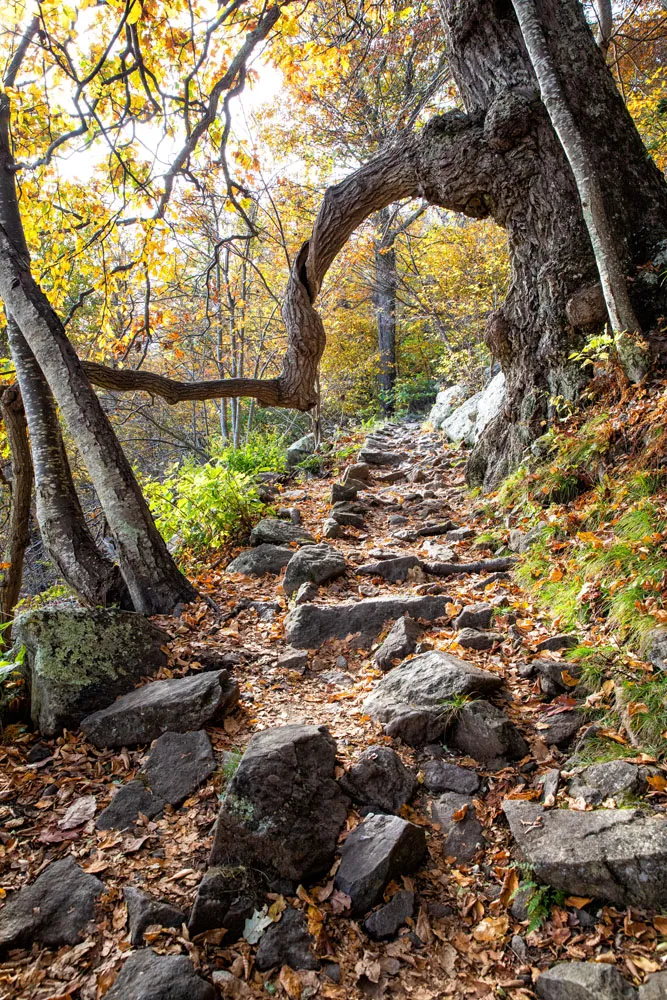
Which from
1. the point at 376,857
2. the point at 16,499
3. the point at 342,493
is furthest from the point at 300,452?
the point at 376,857

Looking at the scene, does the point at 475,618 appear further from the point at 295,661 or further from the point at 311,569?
the point at 311,569

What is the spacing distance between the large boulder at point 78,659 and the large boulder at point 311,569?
1.63 metres

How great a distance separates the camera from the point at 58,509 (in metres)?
4.59

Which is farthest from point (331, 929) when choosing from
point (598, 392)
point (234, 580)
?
point (598, 392)

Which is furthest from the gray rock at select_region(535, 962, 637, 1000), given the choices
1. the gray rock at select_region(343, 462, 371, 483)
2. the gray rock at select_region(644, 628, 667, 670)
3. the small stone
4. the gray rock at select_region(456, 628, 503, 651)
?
the gray rock at select_region(343, 462, 371, 483)

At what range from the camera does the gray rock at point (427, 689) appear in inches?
125

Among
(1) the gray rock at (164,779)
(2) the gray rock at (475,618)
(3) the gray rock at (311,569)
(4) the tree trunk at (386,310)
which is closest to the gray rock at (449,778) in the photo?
(1) the gray rock at (164,779)

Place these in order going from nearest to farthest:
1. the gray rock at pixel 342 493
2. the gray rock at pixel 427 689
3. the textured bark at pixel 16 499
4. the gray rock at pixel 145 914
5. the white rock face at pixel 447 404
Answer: the gray rock at pixel 145 914, the gray rock at pixel 427 689, the textured bark at pixel 16 499, the gray rock at pixel 342 493, the white rock face at pixel 447 404

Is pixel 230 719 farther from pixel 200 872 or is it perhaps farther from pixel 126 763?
pixel 200 872

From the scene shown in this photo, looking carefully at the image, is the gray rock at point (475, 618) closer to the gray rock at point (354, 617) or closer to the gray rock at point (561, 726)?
the gray rock at point (354, 617)

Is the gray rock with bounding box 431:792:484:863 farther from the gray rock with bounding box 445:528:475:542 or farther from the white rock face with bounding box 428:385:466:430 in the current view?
the white rock face with bounding box 428:385:466:430

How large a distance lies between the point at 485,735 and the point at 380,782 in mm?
618

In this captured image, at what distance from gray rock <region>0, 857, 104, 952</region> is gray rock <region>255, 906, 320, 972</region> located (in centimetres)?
73

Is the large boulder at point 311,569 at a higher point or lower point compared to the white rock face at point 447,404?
lower
